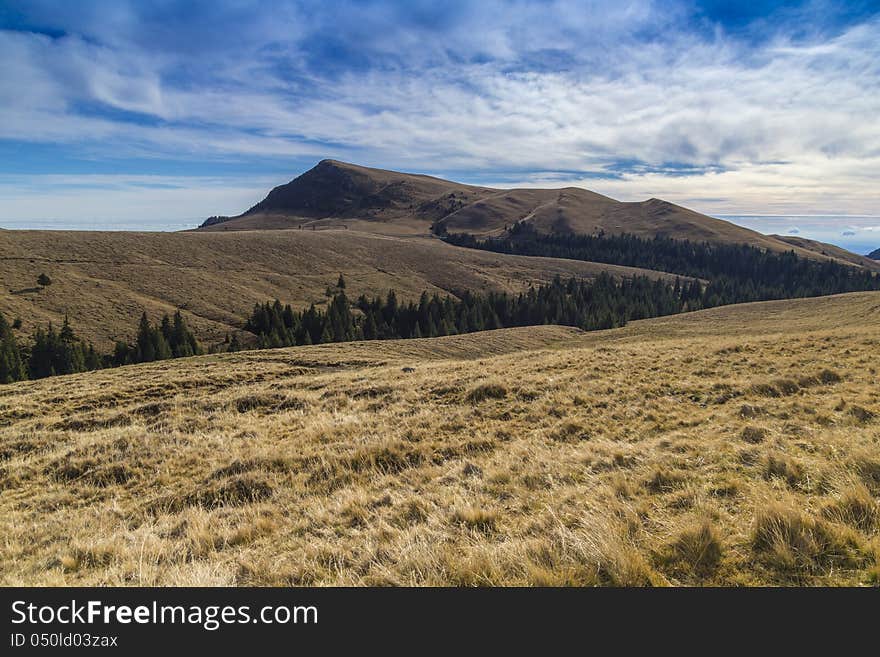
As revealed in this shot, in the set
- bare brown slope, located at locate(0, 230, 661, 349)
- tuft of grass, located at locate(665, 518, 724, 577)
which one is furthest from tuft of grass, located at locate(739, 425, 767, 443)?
bare brown slope, located at locate(0, 230, 661, 349)

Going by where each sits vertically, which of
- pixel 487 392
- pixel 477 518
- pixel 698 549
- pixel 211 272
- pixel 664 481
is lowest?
pixel 487 392

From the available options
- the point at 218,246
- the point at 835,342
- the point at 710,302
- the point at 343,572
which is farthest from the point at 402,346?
the point at 710,302

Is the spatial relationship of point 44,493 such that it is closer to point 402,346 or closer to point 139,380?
point 139,380

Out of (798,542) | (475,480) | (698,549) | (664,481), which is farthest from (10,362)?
(798,542)

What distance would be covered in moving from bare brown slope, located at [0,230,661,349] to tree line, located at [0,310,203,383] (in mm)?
5851

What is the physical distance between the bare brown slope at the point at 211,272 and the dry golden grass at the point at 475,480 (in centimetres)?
7267

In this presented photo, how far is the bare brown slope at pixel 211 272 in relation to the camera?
7688 cm

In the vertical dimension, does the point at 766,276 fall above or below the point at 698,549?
above

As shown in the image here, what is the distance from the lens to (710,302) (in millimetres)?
128250

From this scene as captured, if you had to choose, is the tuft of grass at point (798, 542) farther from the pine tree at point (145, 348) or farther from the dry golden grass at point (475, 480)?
the pine tree at point (145, 348)

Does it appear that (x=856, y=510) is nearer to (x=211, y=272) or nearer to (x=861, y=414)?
(x=861, y=414)

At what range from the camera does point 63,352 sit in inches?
2259

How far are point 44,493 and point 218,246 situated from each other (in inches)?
5257

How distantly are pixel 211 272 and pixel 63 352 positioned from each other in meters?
54.5
